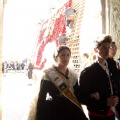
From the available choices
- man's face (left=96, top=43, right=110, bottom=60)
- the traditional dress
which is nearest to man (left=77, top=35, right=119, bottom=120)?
man's face (left=96, top=43, right=110, bottom=60)

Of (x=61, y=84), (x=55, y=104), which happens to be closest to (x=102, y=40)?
(x=61, y=84)

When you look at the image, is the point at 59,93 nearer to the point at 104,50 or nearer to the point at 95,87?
the point at 95,87

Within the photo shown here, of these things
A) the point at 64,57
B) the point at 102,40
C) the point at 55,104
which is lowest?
the point at 55,104

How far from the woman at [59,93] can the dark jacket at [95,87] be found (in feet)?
0.50

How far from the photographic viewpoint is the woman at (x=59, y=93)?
8.31 feet

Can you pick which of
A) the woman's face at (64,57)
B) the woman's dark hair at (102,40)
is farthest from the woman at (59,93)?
the woman's dark hair at (102,40)

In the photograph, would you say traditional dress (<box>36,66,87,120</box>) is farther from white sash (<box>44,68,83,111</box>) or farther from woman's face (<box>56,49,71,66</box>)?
woman's face (<box>56,49,71,66</box>)

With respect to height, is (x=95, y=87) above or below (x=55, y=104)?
above

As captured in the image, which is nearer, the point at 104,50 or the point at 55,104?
the point at 104,50

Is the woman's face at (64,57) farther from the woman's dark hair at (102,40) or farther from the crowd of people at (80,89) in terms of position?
the woman's dark hair at (102,40)

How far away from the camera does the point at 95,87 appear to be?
2443 millimetres

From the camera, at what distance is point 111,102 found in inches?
93.3

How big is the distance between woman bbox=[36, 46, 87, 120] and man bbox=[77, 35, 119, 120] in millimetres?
141

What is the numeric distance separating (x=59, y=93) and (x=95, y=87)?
397mm
